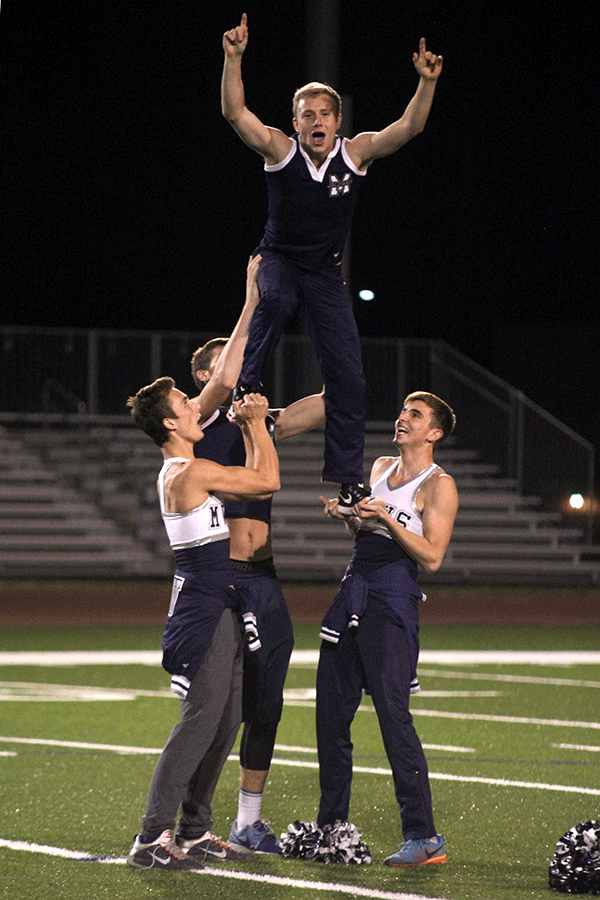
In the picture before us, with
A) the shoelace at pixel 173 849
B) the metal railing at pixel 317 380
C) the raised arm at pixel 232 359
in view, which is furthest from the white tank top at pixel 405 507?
the metal railing at pixel 317 380

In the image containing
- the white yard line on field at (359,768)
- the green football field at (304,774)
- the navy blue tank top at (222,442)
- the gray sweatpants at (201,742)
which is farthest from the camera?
the white yard line on field at (359,768)

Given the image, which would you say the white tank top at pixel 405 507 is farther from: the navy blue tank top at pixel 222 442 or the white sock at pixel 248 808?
the white sock at pixel 248 808

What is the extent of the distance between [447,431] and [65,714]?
5068mm

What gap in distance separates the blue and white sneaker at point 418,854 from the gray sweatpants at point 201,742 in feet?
3.03

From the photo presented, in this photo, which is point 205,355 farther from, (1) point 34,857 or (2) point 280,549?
(2) point 280,549

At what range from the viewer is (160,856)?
6.14 metres

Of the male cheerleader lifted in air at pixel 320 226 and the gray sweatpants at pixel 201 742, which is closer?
the male cheerleader lifted in air at pixel 320 226

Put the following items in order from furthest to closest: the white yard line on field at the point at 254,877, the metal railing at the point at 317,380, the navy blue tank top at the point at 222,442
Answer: the metal railing at the point at 317,380 < the navy blue tank top at the point at 222,442 < the white yard line on field at the point at 254,877

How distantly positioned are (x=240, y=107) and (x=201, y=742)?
284 centimetres

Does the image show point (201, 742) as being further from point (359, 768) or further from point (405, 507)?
point (359, 768)

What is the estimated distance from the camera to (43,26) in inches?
916

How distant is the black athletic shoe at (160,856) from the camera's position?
20.1ft

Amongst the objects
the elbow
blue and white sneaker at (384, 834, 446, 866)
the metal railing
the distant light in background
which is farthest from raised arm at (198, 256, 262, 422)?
the distant light in background

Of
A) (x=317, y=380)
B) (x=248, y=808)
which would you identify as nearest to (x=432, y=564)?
(x=248, y=808)
